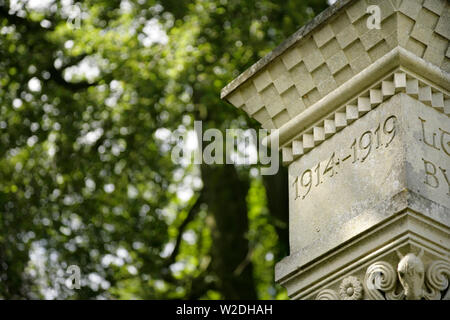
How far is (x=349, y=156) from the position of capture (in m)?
4.51

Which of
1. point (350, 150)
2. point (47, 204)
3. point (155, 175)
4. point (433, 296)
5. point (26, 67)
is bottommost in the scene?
point (433, 296)

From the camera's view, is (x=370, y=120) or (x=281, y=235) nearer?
(x=370, y=120)

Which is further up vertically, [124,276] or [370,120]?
[124,276]

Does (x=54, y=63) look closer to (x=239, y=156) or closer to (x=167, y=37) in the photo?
(x=167, y=37)

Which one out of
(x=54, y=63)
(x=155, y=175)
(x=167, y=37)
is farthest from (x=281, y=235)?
(x=54, y=63)

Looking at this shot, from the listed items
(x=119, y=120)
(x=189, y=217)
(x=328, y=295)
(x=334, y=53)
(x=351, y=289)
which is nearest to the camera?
(x=351, y=289)

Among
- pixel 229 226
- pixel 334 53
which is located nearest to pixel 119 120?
pixel 229 226

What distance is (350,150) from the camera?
178 inches

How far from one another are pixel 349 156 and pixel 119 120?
341 inches

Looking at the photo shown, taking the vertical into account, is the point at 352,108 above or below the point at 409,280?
above

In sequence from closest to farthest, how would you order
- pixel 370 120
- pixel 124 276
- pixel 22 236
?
pixel 370 120 → pixel 22 236 → pixel 124 276

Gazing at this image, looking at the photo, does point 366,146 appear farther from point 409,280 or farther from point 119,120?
point 119,120

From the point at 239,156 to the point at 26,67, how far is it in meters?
3.45

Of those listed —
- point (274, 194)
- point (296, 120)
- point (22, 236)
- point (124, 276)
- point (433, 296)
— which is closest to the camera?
point (433, 296)
